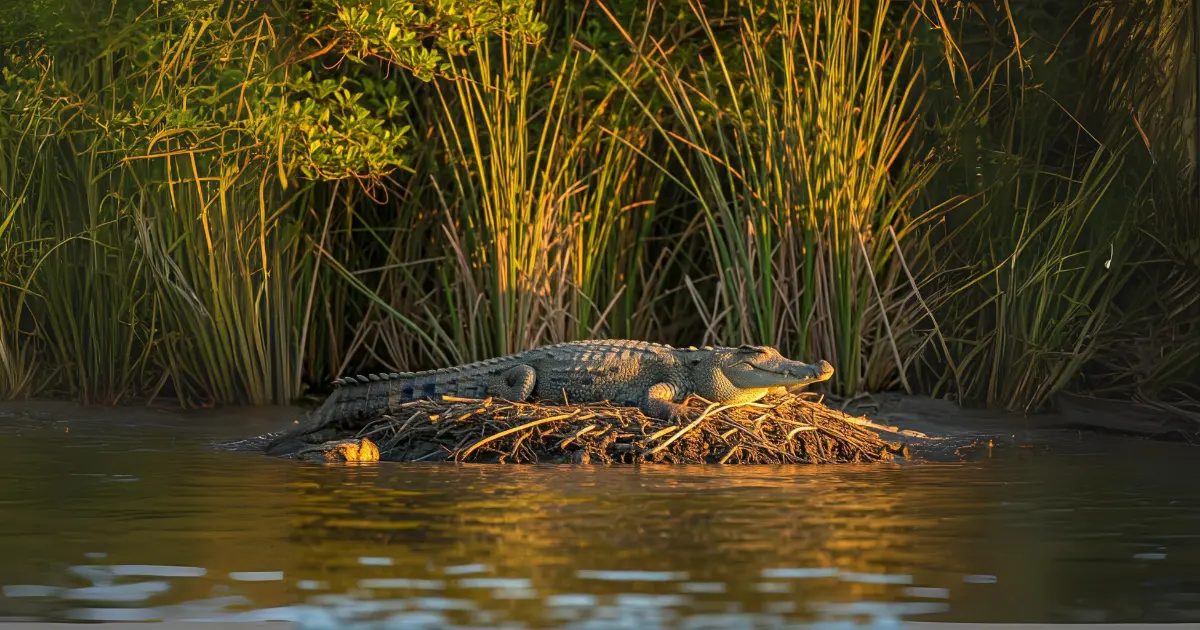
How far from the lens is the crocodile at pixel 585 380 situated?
10016 millimetres

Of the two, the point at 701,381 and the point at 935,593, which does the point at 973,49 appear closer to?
the point at 701,381

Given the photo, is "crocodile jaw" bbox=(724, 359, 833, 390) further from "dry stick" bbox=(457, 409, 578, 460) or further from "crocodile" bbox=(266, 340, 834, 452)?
"dry stick" bbox=(457, 409, 578, 460)

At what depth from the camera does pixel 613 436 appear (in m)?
9.02

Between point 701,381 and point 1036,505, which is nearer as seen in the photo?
point 1036,505

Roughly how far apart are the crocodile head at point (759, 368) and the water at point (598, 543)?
1.18 metres

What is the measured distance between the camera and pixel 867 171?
1177 centimetres

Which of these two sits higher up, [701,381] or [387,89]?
[387,89]

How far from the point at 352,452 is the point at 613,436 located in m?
1.39

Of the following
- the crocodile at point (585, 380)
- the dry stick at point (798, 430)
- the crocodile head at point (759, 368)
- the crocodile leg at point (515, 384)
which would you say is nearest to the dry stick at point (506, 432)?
the crocodile at point (585, 380)

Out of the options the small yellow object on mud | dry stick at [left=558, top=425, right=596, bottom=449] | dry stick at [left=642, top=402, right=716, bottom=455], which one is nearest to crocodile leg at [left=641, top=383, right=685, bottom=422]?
dry stick at [left=642, top=402, right=716, bottom=455]

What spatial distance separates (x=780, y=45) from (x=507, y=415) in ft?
15.4

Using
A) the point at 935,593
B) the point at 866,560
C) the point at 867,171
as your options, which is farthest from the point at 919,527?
the point at 867,171

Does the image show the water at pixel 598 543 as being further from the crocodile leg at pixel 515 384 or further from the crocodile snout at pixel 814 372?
the crocodile leg at pixel 515 384

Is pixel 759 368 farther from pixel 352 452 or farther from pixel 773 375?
pixel 352 452
